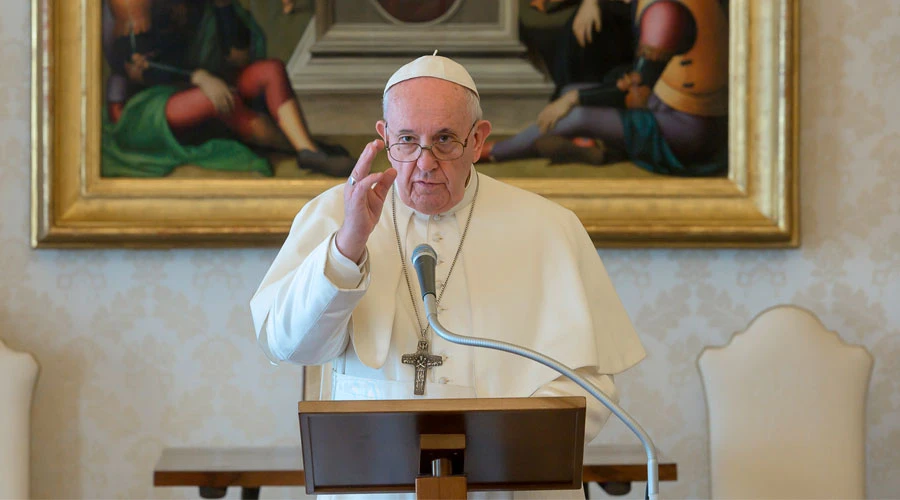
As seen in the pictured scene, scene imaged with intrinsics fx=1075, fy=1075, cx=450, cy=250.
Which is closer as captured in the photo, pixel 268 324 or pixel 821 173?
pixel 268 324

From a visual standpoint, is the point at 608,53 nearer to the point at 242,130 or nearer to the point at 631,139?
the point at 631,139

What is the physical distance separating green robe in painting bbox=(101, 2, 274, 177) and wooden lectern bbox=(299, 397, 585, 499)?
98.8 inches

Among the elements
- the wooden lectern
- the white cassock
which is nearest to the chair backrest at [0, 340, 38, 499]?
the white cassock

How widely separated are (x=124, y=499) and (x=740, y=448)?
248 cm

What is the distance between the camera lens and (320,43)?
429cm

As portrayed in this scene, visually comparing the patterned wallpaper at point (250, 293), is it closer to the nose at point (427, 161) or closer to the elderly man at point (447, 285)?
the elderly man at point (447, 285)

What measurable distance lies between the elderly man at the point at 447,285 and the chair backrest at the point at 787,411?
4.67ft

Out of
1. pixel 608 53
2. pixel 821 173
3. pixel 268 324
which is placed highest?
pixel 608 53

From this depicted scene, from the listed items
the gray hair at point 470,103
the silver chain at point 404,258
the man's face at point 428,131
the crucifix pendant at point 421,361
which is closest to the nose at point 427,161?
the man's face at point 428,131

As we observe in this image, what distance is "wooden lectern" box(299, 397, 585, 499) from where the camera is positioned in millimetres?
1943

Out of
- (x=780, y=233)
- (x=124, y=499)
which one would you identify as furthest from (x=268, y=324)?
(x=780, y=233)

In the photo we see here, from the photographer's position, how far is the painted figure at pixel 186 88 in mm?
4301

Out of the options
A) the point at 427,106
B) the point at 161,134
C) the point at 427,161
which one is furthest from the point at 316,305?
the point at 161,134

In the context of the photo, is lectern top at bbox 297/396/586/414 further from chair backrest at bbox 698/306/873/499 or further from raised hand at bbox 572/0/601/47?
raised hand at bbox 572/0/601/47
